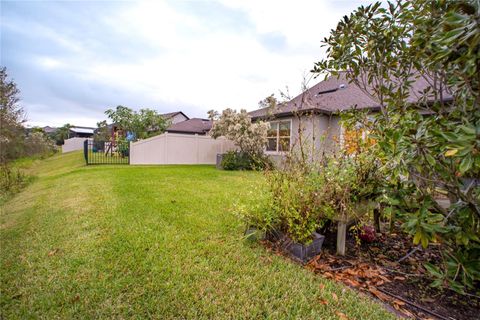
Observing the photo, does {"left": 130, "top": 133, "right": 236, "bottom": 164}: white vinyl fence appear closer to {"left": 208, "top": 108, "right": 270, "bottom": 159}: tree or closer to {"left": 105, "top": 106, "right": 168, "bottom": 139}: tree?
{"left": 208, "top": 108, "right": 270, "bottom": 159}: tree

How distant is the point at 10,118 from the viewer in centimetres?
1263

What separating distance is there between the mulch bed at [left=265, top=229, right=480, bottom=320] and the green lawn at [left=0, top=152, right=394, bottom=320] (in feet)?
0.77

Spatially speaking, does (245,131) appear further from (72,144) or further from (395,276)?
(72,144)

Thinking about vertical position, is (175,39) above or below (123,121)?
above

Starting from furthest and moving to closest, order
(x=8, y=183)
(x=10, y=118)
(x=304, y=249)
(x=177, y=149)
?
(x=177, y=149) → (x=10, y=118) → (x=8, y=183) → (x=304, y=249)

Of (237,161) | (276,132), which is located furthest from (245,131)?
(276,132)

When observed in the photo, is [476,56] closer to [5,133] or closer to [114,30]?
[114,30]

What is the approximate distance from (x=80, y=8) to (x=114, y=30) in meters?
1.61

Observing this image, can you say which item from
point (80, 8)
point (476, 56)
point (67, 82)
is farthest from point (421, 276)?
point (67, 82)

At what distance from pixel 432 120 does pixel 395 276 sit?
173cm

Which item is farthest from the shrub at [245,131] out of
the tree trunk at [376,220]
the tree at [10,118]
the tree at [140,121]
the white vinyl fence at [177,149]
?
the tree at [10,118]

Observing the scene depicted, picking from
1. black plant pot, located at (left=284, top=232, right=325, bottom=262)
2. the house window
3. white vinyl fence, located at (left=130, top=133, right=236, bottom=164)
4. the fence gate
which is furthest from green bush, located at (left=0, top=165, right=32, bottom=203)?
the house window

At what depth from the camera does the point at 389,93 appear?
266 centimetres

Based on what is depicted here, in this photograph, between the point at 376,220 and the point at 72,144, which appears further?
the point at 72,144
